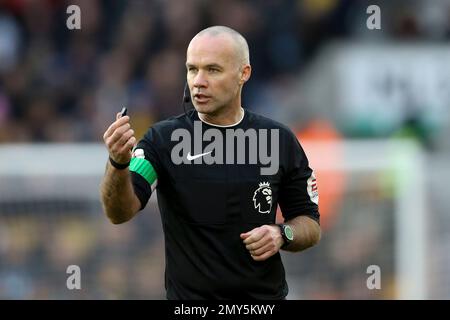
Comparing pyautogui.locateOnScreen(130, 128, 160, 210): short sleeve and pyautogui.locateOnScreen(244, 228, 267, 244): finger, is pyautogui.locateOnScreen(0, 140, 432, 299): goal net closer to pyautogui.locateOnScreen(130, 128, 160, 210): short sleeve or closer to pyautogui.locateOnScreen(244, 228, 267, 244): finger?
pyautogui.locateOnScreen(130, 128, 160, 210): short sleeve

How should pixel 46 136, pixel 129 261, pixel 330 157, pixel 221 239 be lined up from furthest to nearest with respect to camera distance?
pixel 46 136
pixel 330 157
pixel 129 261
pixel 221 239

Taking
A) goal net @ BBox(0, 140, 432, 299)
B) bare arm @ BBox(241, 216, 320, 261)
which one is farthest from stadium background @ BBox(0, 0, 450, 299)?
bare arm @ BBox(241, 216, 320, 261)

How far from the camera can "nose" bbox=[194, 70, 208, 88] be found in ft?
16.6

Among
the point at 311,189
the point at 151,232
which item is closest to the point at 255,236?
the point at 311,189

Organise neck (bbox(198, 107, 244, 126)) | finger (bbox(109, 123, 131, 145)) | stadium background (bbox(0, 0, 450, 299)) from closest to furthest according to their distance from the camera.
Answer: finger (bbox(109, 123, 131, 145)) → neck (bbox(198, 107, 244, 126)) → stadium background (bbox(0, 0, 450, 299))

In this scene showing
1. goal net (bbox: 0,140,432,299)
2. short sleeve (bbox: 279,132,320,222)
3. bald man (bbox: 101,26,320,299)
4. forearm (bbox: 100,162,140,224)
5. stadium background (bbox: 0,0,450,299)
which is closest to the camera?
forearm (bbox: 100,162,140,224)

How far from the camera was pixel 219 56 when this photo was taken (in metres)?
5.12

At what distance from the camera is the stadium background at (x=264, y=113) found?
9.27 m

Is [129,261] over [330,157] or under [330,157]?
under

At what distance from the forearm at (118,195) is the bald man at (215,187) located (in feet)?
0.32

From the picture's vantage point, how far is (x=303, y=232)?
532 centimetres

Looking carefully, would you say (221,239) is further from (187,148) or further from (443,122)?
(443,122)

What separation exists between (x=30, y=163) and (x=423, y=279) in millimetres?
3551
